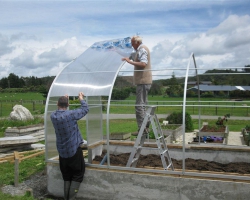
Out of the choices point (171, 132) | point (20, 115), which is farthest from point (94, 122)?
point (20, 115)

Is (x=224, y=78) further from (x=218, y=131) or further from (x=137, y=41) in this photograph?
(x=218, y=131)

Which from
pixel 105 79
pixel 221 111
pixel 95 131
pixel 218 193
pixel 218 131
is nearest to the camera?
pixel 218 193

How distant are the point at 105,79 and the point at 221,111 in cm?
2083

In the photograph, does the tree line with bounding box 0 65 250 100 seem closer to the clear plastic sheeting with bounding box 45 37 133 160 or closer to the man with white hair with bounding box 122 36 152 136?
the clear plastic sheeting with bounding box 45 37 133 160

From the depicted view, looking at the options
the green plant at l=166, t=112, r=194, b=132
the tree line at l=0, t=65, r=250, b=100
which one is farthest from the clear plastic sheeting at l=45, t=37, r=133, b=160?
the green plant at l=166, t=112, r=194, b=132

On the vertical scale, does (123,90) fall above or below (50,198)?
above

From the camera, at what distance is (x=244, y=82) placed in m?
8.15

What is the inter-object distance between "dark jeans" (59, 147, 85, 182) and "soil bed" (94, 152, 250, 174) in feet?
3.72

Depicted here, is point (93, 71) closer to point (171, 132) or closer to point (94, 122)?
point (94, 122)

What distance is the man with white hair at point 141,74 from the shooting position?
22.8 ft

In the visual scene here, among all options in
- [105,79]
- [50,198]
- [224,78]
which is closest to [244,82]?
[224,78]

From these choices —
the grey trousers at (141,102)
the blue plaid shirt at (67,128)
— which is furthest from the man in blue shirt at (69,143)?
the grey trousers at (141,102)

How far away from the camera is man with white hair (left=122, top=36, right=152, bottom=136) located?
6.94 meters

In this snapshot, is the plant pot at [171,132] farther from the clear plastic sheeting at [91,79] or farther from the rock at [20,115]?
the rock at [20,115]
